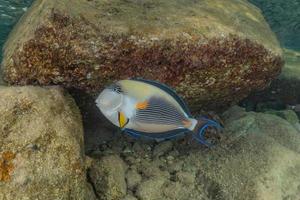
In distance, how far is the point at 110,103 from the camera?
97.3 inches

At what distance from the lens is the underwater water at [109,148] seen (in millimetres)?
2785

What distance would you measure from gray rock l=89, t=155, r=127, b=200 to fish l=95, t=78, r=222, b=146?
1097 millimetres

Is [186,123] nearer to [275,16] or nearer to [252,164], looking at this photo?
[252,164]

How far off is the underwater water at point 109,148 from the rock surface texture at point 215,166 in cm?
1

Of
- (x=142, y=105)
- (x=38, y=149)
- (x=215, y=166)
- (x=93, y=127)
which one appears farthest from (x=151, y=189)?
(x=142, y=105)

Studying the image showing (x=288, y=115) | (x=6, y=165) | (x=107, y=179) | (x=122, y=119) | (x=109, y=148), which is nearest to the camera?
(x=122, y=119)

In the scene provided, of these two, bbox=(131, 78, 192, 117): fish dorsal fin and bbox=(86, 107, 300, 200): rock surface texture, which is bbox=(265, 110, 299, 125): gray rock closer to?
bbox=(86, 107, 300, 200): rock surface texture

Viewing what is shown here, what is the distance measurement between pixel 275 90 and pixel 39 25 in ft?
13.5

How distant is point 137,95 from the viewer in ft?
8.32

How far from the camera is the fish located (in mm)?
2480

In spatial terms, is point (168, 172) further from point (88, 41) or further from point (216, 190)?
point (88, 41)

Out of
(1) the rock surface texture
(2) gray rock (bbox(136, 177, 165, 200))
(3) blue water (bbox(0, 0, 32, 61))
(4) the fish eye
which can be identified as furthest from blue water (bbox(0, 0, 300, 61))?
(4) the fish eye

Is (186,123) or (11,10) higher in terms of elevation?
(186,123)

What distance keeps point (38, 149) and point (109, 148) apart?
1.42 m
